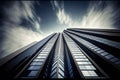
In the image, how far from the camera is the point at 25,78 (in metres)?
20.3

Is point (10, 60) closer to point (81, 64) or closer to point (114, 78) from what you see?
point (81, 64)

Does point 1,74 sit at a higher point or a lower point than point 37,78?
higher


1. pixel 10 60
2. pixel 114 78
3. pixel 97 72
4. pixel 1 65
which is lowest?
pixel 114 78

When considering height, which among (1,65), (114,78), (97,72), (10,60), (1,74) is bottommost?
(114,78)

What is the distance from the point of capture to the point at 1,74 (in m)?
20.9

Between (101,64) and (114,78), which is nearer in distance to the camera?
(114,78)

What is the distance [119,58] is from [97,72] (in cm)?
592

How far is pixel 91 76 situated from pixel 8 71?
18.5 meters

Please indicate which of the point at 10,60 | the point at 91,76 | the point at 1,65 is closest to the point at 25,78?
the point at 1,65

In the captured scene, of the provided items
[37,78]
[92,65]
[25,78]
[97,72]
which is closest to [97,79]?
[97,72]

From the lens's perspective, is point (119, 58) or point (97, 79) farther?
point (119, 58)

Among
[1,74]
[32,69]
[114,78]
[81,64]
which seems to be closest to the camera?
[114,78]

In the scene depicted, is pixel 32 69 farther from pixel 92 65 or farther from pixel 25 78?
pixel 92 65

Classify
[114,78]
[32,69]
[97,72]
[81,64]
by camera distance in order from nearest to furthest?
[114,78]
[97,72]
[32,69]
[81,64]
